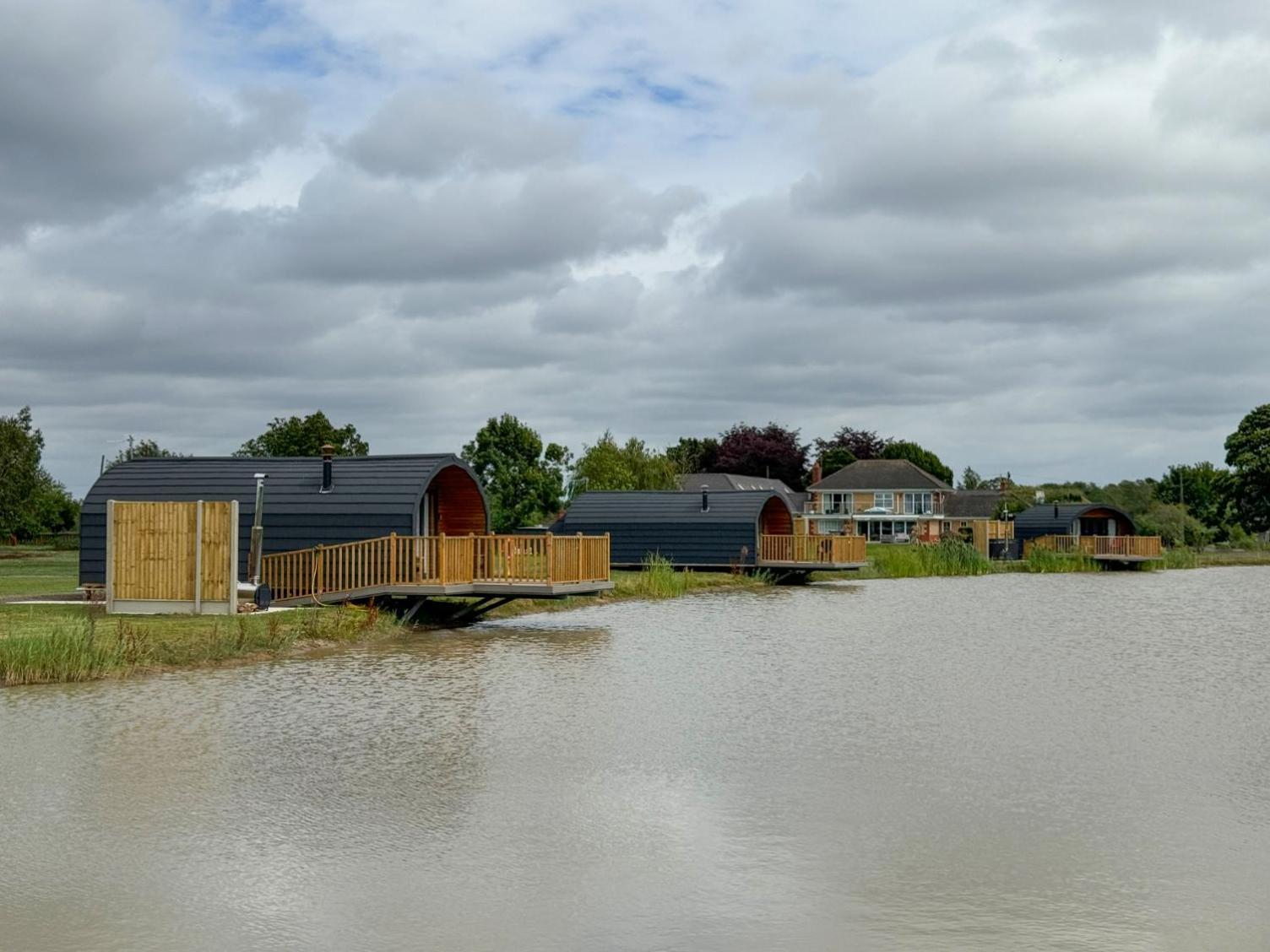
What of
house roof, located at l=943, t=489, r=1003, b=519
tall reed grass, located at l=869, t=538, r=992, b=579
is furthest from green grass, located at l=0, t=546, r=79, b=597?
house roof, located at l=943, t=489, r=1003, b=519

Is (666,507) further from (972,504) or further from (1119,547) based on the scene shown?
(972,504)

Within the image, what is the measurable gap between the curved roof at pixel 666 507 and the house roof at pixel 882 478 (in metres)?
48.1

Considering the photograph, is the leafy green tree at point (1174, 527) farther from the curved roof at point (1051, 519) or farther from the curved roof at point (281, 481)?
the curved roof at point (281, 481)

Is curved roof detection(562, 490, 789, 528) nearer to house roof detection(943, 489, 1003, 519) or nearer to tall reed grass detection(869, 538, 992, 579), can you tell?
tall reed grass detection(869, 538, 992, 579)

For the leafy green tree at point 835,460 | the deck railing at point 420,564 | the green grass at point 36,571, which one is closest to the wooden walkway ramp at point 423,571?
the deck railing at point 420,564

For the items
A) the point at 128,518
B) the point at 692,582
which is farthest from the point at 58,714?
the point at 692,582

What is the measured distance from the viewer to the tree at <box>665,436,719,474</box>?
4255 inches

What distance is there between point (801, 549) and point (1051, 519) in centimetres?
2901

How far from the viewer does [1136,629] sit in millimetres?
28766

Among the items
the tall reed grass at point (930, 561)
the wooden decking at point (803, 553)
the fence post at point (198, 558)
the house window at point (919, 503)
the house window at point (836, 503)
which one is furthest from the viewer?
the house window at point (836, 503)

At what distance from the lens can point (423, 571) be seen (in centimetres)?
2544

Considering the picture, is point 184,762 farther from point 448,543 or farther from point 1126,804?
point 448,543

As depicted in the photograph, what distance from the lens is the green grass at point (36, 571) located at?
2936 cm

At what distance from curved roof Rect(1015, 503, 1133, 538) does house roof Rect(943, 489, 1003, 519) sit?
20.3 metres
